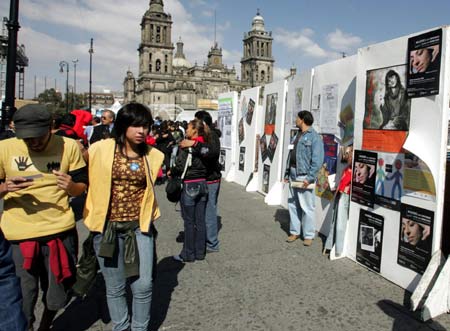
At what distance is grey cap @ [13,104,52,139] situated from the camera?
100 inches

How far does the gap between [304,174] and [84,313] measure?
3648mm

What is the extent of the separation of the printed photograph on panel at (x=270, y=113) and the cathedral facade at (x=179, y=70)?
72451 mm

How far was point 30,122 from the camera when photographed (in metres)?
2.56

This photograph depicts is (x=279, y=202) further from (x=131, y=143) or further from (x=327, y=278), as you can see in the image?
(x=131, y=143)

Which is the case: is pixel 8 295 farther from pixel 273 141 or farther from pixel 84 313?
pixel 273 141

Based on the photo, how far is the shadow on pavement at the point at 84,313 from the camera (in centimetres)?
338

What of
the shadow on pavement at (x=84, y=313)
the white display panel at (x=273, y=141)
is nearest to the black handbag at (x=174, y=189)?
the shadow on pavement at (x=84, y=313)

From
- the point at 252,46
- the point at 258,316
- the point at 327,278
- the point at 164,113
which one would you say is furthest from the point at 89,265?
the point at 252,46

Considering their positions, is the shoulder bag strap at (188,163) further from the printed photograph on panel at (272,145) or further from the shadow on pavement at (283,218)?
the printed photograph on panel at (272,145)

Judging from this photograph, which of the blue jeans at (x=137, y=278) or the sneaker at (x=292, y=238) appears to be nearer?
the blue jeans at (x=137, y=278)

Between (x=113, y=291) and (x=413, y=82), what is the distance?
3.71 meters

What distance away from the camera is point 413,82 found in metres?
3.94

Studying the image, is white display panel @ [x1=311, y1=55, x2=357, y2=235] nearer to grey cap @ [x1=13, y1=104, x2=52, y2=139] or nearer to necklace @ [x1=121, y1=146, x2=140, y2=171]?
necklace @ [x1=121, y1=146, x2=140, y2=171]

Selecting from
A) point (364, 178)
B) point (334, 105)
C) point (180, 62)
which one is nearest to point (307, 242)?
point (364, 178)
